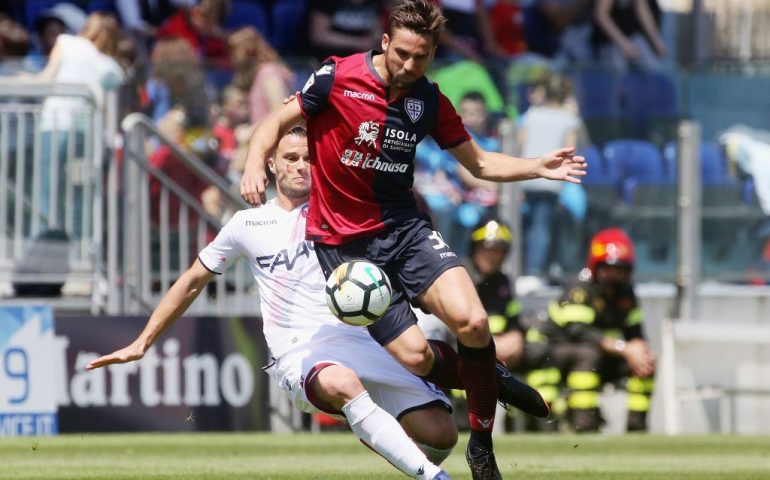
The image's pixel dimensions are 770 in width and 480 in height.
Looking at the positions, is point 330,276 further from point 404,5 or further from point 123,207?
point 123,207

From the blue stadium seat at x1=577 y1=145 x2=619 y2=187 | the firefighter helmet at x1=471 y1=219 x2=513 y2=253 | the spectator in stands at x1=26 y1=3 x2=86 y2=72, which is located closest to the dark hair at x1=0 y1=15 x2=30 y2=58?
the spectator in stands at x1=26 y1=3 x2=86 y2=72

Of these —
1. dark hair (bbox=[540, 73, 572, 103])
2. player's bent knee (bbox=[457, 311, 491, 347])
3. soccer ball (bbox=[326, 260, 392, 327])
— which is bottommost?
player's bent knee (bbox=[457, 311, 491, 347])

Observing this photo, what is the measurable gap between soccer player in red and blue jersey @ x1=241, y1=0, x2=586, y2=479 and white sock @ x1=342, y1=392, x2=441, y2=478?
47cm

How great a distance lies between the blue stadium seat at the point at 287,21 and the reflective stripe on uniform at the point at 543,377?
5.09 meters

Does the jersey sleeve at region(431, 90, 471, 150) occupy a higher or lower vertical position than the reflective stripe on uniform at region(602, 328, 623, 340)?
higher

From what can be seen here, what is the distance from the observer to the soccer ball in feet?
23.3

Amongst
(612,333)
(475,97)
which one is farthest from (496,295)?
(475,97)

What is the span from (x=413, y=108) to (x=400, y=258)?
29.4 inches

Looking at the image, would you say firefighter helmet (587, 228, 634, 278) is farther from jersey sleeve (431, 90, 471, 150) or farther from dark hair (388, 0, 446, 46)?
dark hair (388, 0, 446, 46)

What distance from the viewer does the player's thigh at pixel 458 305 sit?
23.8 ft

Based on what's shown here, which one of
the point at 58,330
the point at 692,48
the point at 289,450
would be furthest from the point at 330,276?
the point at 692,48

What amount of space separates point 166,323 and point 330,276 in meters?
0.90

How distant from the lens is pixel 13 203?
1273 centimetres

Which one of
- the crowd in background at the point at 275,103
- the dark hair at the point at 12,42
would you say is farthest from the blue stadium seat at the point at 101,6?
the dark hair at the point at 12,42
